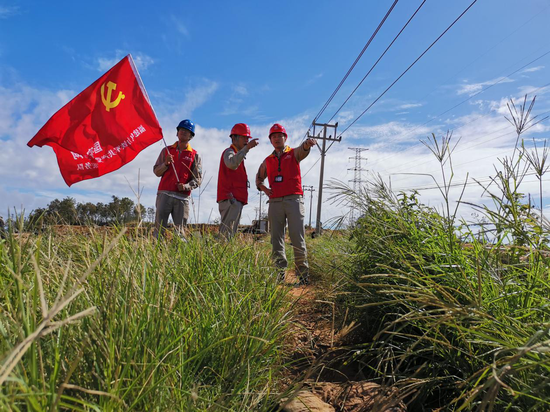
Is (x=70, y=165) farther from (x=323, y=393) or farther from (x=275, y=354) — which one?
(x=323, y=393)

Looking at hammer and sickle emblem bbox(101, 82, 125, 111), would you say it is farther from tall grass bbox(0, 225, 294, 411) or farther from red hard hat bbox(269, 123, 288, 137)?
tall grass bbox(0, 225, 294, 411)

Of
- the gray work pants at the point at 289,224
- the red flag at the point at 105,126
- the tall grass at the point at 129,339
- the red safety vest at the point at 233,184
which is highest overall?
the red flag at the point at 105,126

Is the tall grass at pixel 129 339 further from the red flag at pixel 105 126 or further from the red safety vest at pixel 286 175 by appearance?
the red safety vest at pixel 286 175

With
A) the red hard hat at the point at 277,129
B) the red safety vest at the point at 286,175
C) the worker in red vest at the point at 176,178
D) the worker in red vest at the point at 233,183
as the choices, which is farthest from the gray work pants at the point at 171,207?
the red hard hat at the point at 277,129

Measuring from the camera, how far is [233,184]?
501 cm

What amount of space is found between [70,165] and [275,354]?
3635 mm

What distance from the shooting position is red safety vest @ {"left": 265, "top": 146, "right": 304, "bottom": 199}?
4867mm

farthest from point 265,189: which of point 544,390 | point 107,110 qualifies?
point 544,390

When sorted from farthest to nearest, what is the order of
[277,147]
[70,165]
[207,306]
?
[277,147]
[70,165]
[207,306]

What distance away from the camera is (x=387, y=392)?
4.93 ft

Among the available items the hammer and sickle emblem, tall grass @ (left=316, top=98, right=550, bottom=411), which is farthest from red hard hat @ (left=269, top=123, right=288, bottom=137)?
tall grass @ (left=316, top=98, right=550, bottom=411)

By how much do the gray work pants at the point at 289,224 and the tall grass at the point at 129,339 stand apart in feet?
8.23

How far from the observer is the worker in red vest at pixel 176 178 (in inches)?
196

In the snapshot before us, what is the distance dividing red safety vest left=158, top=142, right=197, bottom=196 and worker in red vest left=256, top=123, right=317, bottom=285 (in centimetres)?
119
